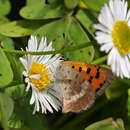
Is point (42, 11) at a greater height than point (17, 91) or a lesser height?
greater

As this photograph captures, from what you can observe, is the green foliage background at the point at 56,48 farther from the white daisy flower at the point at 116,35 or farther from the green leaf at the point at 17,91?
the white daisy flower at the point at 116,35

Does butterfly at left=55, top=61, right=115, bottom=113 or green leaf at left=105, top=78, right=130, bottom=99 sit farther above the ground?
butterfly at left=55, top=61, right=115, bottom=113

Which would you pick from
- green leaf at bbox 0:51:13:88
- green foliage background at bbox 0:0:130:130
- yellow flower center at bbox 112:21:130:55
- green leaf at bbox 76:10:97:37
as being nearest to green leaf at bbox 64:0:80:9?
green foliage background at bbox 0:0:130:130

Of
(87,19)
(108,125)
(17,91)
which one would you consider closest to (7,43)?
(17,91)

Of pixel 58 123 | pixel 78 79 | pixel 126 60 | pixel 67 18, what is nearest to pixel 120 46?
pixel 126 60

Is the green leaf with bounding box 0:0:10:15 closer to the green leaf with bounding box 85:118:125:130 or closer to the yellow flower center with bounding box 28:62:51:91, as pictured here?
the yellow flower center with bounding box 28:62:51:91

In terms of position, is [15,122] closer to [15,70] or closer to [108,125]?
[15,70]
